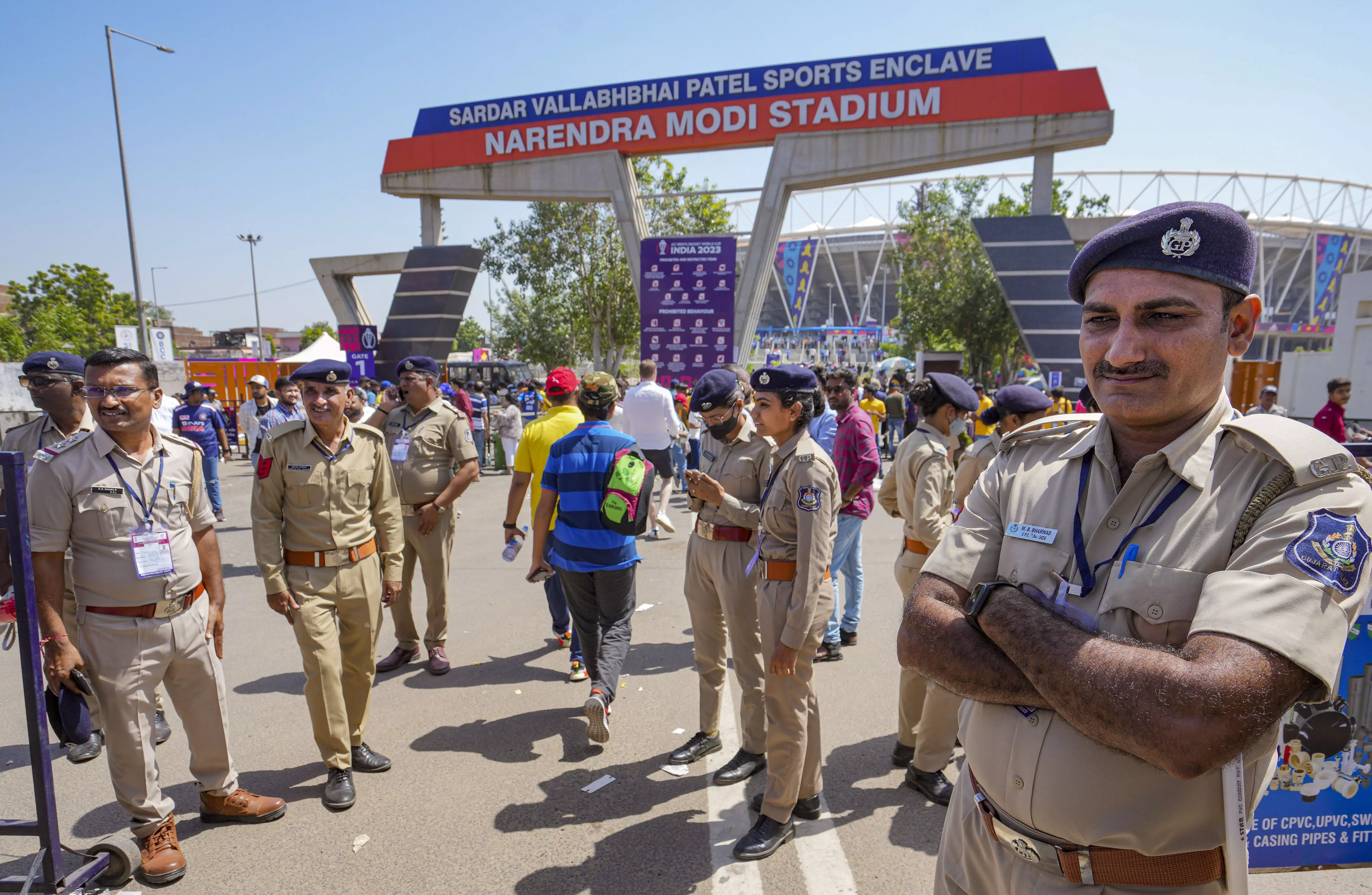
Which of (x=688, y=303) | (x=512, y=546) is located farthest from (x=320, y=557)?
(x=688, y=303)

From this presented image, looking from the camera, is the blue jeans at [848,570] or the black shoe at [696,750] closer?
the black shoe at [696,750]

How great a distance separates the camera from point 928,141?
49.5ft

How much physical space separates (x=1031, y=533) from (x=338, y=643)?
11.5 ft

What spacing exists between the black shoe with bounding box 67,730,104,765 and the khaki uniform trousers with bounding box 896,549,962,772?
14.4 feet

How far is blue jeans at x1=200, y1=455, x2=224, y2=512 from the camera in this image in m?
9.30

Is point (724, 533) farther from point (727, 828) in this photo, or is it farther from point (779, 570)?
point (727, 828)

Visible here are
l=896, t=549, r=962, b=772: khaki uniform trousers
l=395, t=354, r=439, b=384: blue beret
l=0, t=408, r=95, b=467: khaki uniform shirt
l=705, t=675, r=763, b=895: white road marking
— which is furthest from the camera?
l=395, t=354, r=439, b=384: blue beret

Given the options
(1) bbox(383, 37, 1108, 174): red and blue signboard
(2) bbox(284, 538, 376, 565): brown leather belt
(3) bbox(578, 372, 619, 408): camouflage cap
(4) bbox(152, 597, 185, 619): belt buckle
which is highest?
(1) bbox(383, 37, 1108, 174): red and blue signboard

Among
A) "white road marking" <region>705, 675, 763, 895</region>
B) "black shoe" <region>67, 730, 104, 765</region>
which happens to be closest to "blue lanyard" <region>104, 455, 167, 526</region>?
"black shoe" <region>67, 730, 104, 765</region>

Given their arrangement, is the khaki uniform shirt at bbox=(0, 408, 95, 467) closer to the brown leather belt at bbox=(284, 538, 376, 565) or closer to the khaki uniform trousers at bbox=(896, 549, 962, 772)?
the brown leather belt at bbox=(284, 538, 376, 565)

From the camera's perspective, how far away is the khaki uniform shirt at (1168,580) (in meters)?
1.13

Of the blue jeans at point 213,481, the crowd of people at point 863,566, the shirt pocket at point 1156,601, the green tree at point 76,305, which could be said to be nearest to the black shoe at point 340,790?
the crowd of people at point 863,566

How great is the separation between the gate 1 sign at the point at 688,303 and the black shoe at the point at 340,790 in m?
11.7

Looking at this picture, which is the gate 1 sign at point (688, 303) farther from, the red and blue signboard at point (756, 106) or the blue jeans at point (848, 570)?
the blue jeans at point (848, 570)
